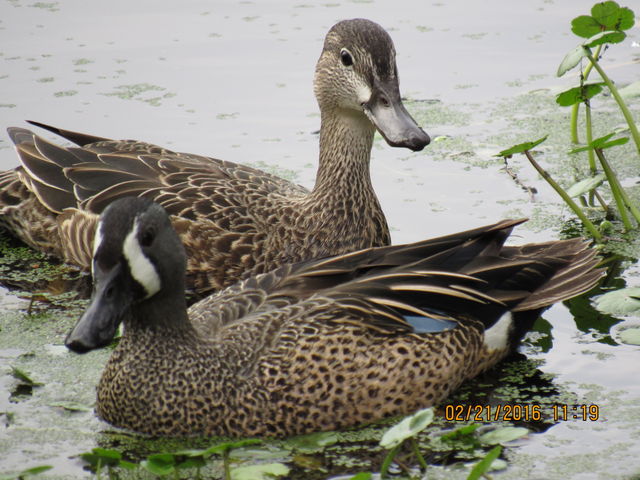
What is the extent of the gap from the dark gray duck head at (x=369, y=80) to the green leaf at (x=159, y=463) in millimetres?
2777

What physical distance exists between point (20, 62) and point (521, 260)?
627 centimetres

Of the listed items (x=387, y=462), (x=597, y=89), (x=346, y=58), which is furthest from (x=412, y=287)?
(x=597, y=89)

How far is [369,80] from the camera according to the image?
703cm

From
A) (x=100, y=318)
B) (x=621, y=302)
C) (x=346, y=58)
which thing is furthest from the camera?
(x=346, y=58)

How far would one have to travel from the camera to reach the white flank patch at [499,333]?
616 centimetres

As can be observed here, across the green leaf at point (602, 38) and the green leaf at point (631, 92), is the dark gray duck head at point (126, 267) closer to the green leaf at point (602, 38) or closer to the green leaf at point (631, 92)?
the green leaf at point (602, 38)

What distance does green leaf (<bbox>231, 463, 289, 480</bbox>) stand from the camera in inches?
183

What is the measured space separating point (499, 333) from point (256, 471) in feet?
6.49

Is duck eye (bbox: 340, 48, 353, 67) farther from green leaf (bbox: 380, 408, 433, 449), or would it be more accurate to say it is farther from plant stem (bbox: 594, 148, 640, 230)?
green leaf (bbox: 380, 408, 433, 449)

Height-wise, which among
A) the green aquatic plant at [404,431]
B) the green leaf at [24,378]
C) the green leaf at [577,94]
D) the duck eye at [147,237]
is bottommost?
the green leaf at [24,378]

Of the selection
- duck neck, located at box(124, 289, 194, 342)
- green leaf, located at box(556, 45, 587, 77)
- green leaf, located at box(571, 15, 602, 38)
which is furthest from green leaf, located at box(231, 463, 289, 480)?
green leaf, located at box(571, 15, 602, 38)

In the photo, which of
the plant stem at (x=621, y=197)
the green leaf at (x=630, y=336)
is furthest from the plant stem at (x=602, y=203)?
the green leaf at (x=630, y=336)

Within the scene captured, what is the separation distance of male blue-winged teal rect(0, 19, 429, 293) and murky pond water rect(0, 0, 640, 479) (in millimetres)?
714
